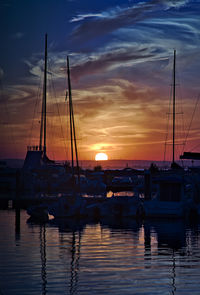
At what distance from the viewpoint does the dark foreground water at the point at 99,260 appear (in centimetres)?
1513

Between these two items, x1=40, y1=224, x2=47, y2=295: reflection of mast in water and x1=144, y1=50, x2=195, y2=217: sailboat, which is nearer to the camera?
x1=40, y1=224, x2=47, y2=295: reflection of mast in water

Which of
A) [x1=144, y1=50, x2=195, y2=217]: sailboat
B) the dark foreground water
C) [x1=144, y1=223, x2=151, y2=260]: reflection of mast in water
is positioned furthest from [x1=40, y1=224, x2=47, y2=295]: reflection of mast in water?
[x1=144, y1=50, x2=195, y2=217]: sailboat

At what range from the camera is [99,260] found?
19703 mm

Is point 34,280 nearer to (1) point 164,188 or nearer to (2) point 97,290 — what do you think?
(2) point 97,290

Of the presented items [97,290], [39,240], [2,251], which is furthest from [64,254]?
[97,290]

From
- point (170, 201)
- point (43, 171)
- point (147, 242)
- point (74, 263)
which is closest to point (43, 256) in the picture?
point (74, 263)

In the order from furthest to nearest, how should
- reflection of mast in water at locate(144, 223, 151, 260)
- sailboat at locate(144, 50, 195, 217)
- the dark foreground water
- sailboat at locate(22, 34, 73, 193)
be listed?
sailboat at locate(22, 34, 73, 193) → sailboat at locate(144, 50, 195, 217) → reflection of mast in water at locate(144, 223, 151, 260) → the dark foreground water

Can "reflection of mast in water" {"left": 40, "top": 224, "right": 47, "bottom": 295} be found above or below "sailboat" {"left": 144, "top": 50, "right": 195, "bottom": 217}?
below

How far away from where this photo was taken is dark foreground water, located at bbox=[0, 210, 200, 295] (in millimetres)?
15133

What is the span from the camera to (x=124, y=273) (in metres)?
17.1

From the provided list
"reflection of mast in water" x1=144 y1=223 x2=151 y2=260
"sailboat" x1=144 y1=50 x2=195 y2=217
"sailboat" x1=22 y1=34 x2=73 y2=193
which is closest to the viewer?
"reflection of mast in water" x1=144 y1=223 x2=151 y2=260

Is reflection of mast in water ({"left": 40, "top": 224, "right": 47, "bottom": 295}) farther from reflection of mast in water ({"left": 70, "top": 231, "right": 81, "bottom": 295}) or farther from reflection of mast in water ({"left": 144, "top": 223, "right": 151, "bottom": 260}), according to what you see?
reflection of mast in water ({"left": 144, "top": 223, "right": 151, "bottom": 260})

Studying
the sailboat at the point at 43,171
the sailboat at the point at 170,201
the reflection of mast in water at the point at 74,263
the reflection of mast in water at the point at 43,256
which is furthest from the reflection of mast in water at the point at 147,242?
the sailboat at the point at 43,171

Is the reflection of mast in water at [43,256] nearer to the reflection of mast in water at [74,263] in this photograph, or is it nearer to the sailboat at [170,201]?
the reflection of mast in water at [74,263]
